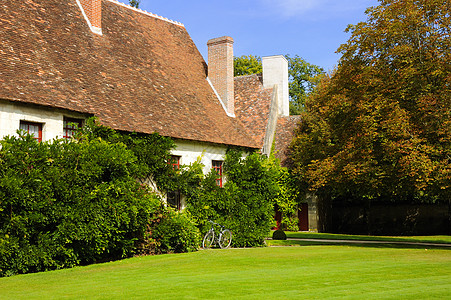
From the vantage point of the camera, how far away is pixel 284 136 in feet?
128

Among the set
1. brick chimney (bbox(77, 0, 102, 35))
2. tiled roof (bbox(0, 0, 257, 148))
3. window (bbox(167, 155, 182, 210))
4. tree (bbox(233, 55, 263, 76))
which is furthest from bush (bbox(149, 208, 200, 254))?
tree (bbox(233, 55, 263, 76))

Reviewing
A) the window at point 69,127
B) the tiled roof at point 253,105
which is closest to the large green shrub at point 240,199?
the tiled roof at point 253,105

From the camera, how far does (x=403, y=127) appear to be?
70.7 feet

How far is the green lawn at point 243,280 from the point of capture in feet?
31.1

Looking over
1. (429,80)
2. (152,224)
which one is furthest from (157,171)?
(429,80)

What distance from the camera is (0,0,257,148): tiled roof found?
17312 millimetres

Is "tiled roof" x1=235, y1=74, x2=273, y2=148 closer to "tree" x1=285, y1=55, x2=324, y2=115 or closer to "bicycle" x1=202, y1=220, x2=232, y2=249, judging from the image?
"bicycle" x1=202, y1=220, x2=232, y2=249

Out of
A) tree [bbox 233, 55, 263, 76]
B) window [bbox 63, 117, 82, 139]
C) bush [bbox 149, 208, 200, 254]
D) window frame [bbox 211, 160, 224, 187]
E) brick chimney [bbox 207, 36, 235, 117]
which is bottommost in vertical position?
bush [bbox 149, 208, 200, 254]

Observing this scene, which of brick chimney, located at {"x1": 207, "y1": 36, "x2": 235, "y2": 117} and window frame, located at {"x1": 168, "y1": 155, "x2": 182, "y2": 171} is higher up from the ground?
brick chimney, located at {"x1": 207, "y1": 36, "x2": 235, "y2": 117}

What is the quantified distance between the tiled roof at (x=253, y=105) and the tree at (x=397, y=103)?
4.11 meters

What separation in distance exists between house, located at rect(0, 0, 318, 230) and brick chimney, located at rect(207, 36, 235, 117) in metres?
0.05

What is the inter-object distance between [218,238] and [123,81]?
754cm

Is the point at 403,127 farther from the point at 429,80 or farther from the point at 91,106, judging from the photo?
the point at 91,106

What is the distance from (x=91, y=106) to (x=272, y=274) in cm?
932
